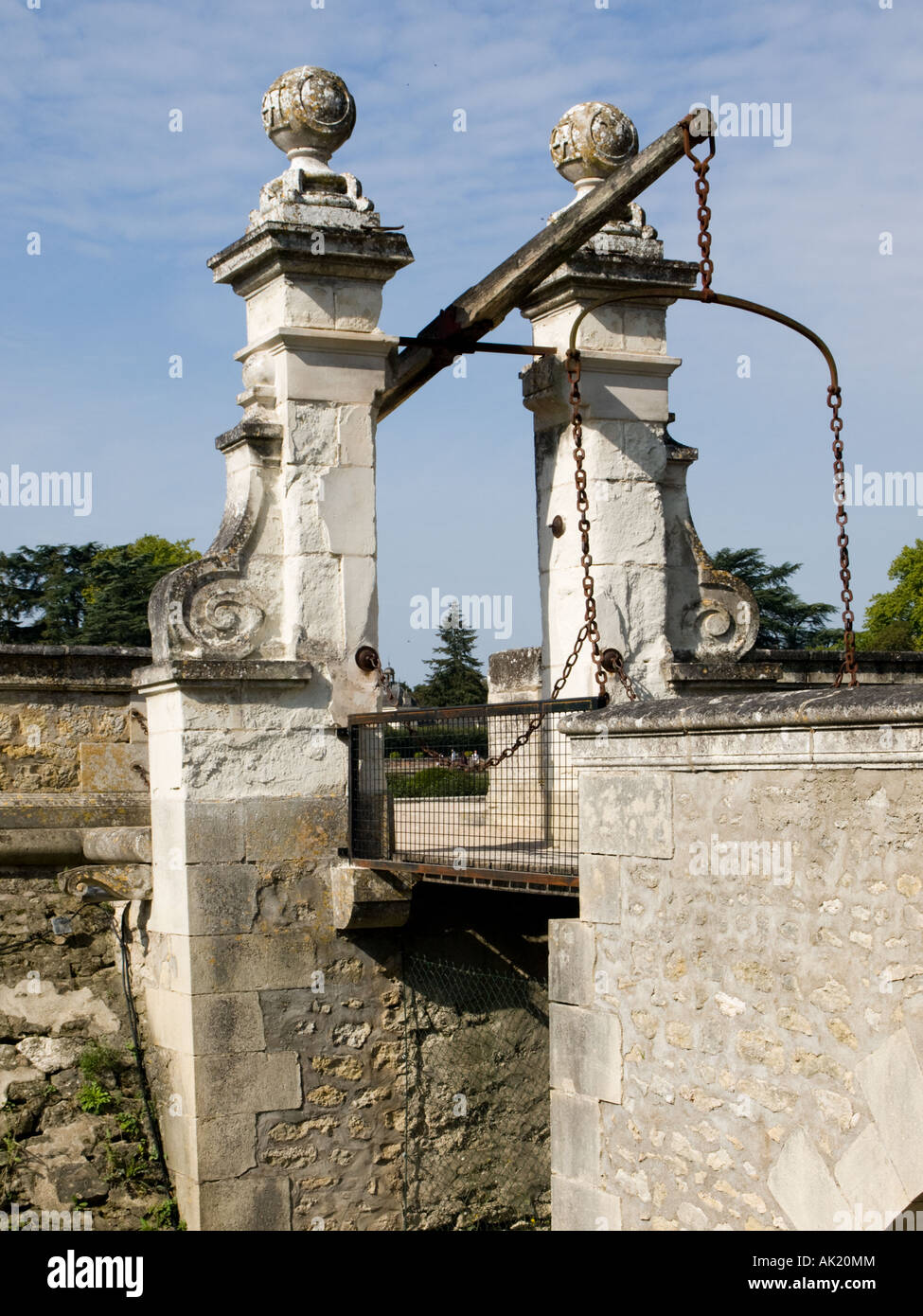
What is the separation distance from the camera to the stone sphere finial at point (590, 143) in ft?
28.8

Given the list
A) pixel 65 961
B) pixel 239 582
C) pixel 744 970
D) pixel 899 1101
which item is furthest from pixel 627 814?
pixel 65 961

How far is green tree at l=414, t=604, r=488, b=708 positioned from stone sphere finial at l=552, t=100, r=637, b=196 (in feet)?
67.3

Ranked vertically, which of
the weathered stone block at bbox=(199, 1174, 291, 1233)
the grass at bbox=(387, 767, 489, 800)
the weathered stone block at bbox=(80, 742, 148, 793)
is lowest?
the weathered stone block at bbox=(199, 1174, 291, 1233)

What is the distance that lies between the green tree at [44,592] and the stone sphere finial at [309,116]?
25811 mm

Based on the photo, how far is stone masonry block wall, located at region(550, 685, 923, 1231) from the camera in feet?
15.3

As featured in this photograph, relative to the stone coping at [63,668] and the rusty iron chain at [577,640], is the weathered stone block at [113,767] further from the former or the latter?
the rusty iron chain at [577,640]

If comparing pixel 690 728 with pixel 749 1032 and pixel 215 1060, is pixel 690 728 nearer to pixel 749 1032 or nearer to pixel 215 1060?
pixel 749 1032

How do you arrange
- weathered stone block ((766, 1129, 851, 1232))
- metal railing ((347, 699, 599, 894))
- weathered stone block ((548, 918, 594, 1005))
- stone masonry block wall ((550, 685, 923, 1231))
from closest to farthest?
stone masonry block wall ((550, 685, 923, 1231))
weathered stone block ((766, 1129, 851, 1232))
weathered stone block ((548, 918, 594, 1005))
metal railing ((347, 699, 599, 894))

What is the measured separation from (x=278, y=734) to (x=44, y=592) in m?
27.6

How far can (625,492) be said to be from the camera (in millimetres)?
8766

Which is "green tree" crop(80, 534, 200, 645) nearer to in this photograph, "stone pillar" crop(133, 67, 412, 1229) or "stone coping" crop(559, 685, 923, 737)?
"stone pillar" crop(133, 67, 412, 1229)

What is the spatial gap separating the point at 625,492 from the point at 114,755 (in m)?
3.29

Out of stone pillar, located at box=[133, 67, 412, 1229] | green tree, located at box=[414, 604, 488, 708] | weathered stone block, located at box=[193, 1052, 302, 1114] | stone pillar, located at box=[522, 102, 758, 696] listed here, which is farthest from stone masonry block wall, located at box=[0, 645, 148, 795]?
green tree, located at box=[414, 604, 488, 708]
